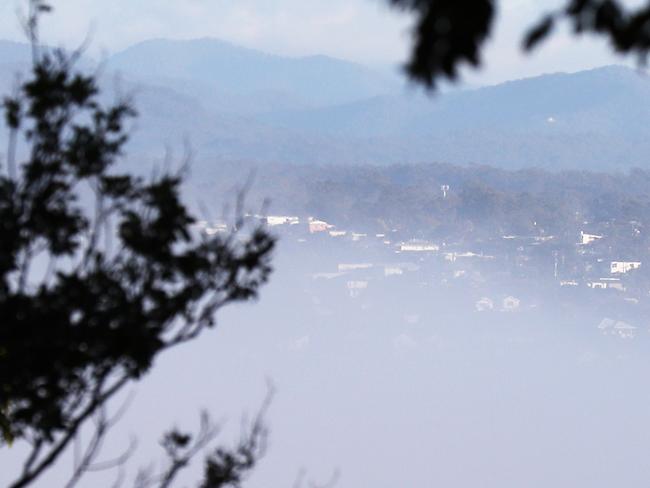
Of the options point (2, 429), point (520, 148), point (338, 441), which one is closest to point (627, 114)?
point (520, 148)

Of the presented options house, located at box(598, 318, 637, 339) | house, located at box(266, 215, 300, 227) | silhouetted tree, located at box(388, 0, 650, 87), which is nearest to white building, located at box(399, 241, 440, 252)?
house, located at box(266, 215, 300, 227)

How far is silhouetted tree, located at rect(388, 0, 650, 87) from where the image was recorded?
2514mm

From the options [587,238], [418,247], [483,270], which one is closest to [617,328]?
[587,238]

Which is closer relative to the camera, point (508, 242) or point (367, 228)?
point (508, 242)

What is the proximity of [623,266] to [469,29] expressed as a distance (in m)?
92.1

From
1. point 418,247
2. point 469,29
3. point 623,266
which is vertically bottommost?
point 623,266

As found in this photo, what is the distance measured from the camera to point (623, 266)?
92.5m

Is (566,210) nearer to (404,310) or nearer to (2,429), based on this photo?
(404,310)

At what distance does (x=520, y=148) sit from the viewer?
529 ft

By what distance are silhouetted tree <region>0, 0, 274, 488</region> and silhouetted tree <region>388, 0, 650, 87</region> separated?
1.92 m

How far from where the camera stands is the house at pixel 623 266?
92312 mm

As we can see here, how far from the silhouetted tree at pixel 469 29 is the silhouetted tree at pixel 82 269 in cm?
192

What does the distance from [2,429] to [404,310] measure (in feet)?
307

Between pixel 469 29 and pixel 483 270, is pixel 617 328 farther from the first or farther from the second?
pixel 469 29
